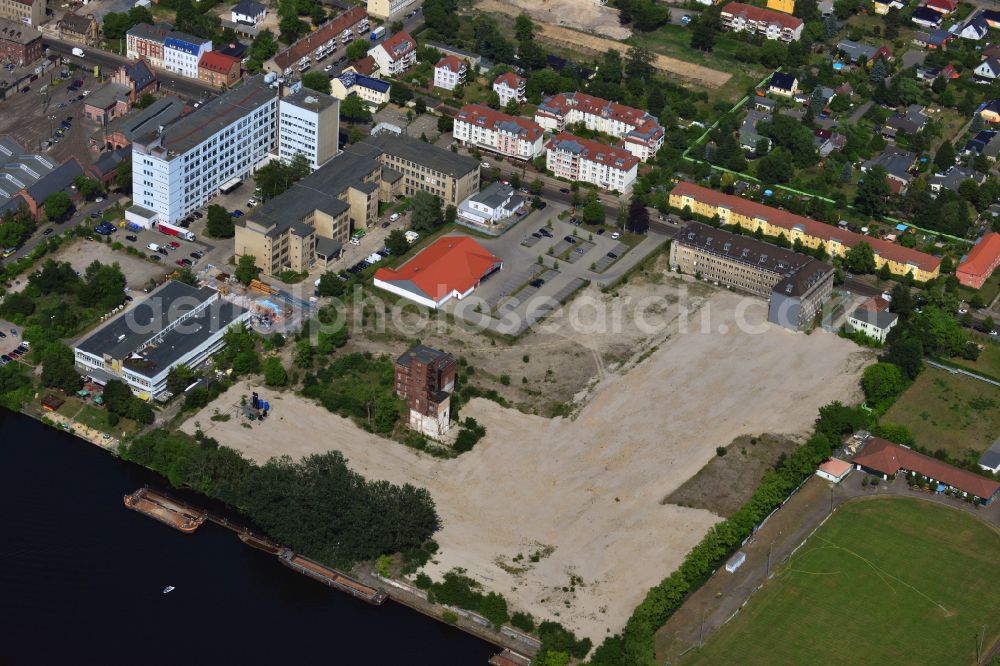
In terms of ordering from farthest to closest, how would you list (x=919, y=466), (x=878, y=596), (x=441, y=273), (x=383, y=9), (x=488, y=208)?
1. (x=383, y=9)
2. (x=488, y=208)
3. (x=441, y=273)
4. (x=919, y=466)
5. (x=878, y=596)

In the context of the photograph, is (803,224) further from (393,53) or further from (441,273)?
(393,53)

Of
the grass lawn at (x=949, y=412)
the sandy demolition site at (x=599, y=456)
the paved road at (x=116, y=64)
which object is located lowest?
the paved road at (x=116, y=64)

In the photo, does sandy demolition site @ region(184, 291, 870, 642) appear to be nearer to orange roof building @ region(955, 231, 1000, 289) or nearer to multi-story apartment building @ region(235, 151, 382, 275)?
orange roof building @ region(955, 231, 1000, 289)

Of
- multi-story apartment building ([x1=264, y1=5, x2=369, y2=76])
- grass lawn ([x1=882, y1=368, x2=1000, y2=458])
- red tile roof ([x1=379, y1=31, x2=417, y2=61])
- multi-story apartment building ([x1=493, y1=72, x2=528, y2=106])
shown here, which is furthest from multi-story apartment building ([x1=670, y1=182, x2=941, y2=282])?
multi-story apartment building ([x1=264, y1=5, x2=369, y2=76])

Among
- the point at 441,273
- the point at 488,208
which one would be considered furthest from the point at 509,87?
the point at 441,273

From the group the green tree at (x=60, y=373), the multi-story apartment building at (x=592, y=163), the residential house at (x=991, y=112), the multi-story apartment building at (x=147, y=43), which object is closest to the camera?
the green tree at (x=60, y=373)

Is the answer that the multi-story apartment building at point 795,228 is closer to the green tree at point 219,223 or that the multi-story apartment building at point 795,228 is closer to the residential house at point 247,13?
the green tree at point 219,223

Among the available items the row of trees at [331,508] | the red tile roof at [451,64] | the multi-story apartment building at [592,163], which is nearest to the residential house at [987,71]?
the multi-story apartment building at [592,163]
